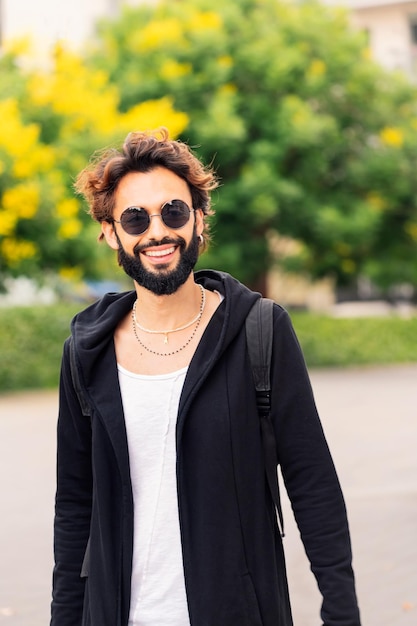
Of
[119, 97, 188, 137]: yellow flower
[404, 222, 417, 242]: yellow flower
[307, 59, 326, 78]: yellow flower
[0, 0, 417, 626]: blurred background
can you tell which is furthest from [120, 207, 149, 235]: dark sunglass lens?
[404, 222, 417, 242]: yellow flower

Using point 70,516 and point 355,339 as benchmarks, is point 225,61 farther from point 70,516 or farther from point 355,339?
point 70,516

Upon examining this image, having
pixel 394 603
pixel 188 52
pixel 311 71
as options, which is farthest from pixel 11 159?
pixel 394 603

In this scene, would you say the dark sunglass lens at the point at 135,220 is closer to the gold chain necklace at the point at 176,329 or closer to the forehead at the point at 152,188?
the forehead at the point at 152,188

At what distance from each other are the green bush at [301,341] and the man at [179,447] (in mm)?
14399

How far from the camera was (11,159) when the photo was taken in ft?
50.5

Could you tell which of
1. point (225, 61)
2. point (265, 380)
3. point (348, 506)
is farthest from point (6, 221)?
point (265, 380)

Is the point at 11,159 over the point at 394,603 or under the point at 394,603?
over

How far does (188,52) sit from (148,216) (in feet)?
61.8

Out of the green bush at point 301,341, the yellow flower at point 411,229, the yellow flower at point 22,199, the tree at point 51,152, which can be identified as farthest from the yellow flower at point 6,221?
the yellow flower at point 411,229

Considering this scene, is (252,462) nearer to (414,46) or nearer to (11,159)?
(11,159)

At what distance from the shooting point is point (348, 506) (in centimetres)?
755

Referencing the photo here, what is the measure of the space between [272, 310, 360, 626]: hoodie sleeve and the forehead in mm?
377

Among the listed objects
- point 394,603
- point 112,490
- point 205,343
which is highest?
point 205,343

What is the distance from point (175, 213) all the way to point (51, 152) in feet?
47.6
